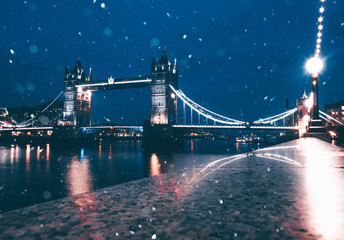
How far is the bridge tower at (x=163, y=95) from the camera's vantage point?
2016 inches

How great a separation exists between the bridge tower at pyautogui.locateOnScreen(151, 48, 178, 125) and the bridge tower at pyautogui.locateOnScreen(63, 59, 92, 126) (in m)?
24.6

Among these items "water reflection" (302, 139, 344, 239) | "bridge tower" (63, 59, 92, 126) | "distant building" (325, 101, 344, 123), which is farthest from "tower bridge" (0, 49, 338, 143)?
"water reflection" (302, 139, 344, 239)

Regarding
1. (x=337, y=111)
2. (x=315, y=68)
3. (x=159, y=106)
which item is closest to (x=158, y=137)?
(x=159, y=106)

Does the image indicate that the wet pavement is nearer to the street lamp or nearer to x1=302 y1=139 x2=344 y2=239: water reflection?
x1=302 y1=139 x2=344 y2=239: water reflection

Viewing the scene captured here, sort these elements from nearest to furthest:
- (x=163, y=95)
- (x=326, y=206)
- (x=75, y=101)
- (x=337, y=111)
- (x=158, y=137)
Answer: (x=326, y=206)
(x=158, y=137)
(x=163, y=95)
(x=75, y=101)
(x=337, y=111)

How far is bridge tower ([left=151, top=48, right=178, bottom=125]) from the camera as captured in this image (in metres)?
51.2

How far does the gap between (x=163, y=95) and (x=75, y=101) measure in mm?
27685

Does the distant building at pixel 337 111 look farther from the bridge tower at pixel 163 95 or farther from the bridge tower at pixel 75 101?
the bridge tower at pixel 75 101

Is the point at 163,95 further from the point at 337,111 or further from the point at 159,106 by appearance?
the point at 337,111

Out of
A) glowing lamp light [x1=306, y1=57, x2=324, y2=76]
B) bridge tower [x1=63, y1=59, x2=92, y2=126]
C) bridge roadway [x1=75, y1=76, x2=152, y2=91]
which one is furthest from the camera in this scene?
bridge tower [x1=63, y1=59, x2=92, y2=126]

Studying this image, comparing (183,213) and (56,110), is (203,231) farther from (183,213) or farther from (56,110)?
(56,110)

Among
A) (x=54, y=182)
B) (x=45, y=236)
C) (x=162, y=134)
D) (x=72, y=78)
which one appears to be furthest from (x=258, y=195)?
(x=72, y=78)

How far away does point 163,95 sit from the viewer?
170 ft

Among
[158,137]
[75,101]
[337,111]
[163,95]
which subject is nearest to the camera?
[158,137]
